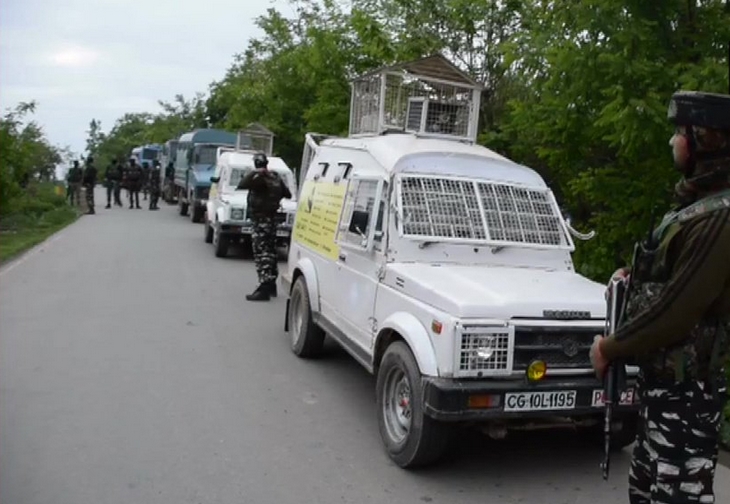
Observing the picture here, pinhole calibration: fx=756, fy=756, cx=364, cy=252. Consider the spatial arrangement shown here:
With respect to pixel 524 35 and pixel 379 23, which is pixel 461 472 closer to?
pixel 524 35

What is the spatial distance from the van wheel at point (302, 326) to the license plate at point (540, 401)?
2.99 meters

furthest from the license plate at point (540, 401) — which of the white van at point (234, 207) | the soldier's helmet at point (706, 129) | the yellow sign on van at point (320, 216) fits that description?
the white van at point (234, 207)

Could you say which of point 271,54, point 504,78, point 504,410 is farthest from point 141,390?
point 271,54

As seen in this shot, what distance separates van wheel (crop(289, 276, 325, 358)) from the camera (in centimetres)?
729

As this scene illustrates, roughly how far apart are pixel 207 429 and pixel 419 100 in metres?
4.50

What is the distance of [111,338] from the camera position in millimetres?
7969

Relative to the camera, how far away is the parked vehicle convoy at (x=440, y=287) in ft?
14.9

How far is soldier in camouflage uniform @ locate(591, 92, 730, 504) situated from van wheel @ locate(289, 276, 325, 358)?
4.57m

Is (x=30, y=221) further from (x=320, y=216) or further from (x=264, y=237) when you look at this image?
(x=320, y=216)

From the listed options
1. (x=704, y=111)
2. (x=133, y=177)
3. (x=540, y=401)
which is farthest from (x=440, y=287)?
(x=133, y=177)

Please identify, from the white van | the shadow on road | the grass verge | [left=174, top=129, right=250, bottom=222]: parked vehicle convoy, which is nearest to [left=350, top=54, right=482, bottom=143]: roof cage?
the shadow on road

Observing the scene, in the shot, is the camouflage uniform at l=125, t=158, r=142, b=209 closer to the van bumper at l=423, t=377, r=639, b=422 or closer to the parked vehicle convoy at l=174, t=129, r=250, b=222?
the parked vehicle convoy at l=174, t=129, r=250, b=222

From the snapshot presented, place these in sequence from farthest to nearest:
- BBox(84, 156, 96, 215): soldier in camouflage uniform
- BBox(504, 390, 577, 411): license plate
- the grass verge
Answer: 1. BBox(84, 156, 96, 215): soldier in camouflage uniform
2. the grass verge
3. BBox(504, 390, 577, 411): license plate

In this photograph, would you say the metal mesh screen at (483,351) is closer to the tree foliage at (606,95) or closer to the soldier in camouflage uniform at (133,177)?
the tree foliage at (606,95)
